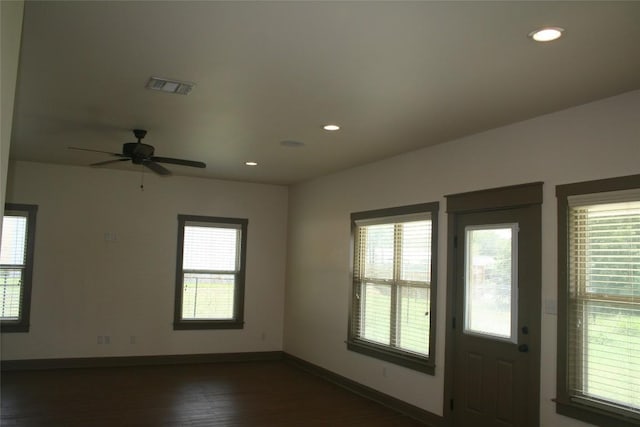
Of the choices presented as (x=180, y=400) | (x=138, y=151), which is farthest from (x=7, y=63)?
(x=180, y=400)

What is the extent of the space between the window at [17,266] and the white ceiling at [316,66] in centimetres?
241

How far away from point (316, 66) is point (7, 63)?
75.1 inches

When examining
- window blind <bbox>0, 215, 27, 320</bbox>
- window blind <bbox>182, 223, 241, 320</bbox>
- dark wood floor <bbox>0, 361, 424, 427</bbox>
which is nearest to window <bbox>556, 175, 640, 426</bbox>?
dark wood floor <bbox>0, 361, 424, 427</bbox>

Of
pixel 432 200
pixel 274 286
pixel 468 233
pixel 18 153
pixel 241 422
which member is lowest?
pixel 241 422

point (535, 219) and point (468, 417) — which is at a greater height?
point (535, 219)

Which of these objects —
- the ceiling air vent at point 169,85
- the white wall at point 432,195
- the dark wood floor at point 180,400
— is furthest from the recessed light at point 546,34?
the dark wood floor at point 180,400

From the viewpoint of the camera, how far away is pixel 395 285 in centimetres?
640

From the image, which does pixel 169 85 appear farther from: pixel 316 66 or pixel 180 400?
A: pixel 180 400

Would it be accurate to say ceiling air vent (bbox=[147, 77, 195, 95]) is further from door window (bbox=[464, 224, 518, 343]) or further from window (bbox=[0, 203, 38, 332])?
window (bbox=[0, 203, 38, 332])

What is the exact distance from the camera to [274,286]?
30.2 feet

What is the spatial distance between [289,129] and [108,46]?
7.21 ft

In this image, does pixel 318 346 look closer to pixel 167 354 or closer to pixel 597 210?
pixel 167 354

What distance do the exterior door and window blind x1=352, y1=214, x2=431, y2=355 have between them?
1.80 ft

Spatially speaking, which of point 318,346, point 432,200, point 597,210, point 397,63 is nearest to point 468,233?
point 432,200
